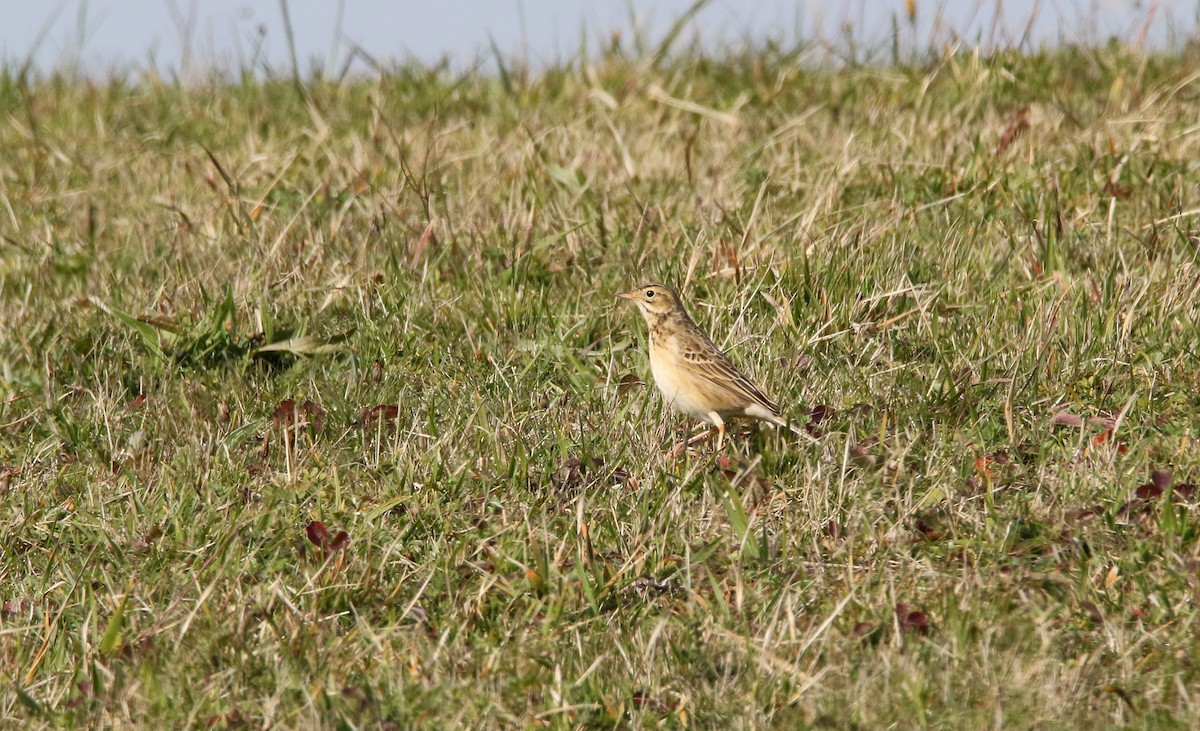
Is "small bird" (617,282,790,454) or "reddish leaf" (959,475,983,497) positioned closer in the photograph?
"reddish leaf" (959,475,983,497)

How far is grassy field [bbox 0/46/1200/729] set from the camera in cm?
404

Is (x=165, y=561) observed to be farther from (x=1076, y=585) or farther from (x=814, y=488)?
(x=1076, y=585)

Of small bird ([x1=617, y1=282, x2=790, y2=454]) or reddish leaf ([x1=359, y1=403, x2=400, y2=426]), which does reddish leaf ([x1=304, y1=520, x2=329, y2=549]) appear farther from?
small bird ([x1=617, y1=282, x2=790, y2=454])

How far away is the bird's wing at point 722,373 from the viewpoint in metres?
5.29

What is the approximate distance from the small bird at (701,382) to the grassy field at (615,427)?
0.14 meters

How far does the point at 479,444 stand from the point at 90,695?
1.68 meters

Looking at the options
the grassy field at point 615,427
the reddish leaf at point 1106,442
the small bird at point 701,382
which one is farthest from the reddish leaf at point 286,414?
the reddish leaf at point 1106,442

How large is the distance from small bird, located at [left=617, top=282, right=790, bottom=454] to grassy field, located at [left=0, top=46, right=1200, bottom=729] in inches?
5.4

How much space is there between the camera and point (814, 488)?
4766 millimetres

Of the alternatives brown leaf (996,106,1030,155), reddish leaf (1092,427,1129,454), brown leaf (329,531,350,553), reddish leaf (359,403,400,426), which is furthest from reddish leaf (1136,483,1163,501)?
brown leaf (996,106,1030,155)

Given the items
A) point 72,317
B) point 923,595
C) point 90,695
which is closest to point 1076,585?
point 923,595

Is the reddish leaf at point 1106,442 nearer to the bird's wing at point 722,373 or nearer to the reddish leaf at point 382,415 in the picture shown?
the bird's wing at point 722,373

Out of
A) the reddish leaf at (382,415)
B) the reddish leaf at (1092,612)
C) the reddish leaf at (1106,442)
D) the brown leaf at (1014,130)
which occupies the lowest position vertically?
the reddish leaf at (1092,612)

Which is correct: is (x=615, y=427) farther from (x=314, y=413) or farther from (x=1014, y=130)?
(x=1014, y=130)
